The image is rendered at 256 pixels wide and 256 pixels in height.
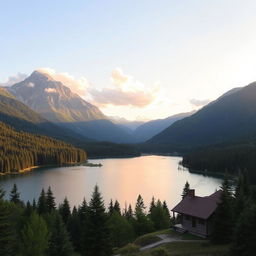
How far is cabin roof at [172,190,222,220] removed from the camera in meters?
46.5

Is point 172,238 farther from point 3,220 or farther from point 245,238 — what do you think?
point 3,220

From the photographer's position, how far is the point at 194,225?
4800 cm

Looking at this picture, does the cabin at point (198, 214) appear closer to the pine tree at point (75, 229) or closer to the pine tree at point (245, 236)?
the pine tree at point (245, 236)

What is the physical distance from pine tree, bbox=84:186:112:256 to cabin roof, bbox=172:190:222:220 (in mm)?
15685

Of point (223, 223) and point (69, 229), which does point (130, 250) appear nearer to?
point (223, 223)

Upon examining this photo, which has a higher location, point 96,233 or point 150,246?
point 96,233

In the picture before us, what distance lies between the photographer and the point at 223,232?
135ft

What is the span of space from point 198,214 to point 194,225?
74.6 inches

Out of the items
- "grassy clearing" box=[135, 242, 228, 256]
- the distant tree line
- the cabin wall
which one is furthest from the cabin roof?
the distant tree line

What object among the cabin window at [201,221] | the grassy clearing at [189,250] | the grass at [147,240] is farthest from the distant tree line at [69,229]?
the cabin window at [201,221]

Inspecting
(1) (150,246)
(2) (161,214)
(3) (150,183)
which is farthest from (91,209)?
(3) (150,183)

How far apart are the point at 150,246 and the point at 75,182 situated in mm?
103254

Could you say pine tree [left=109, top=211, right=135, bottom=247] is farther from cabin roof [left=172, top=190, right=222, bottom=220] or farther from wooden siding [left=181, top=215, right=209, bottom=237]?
wooden siding [left=181, top=215, right=209, bottom=237]

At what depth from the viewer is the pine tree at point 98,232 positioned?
3549cm
